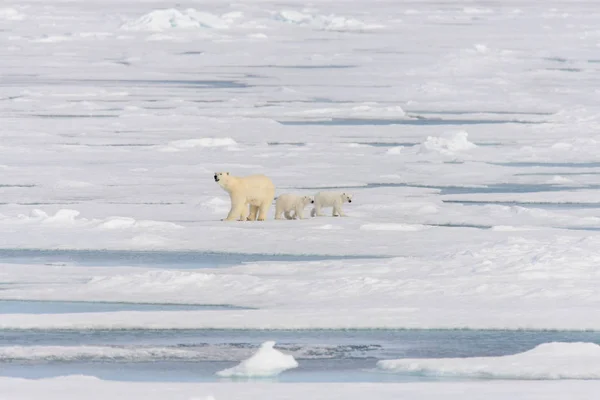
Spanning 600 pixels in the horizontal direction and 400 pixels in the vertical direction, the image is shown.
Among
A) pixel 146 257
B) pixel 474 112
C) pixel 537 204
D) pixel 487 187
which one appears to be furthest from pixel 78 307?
pixel 474 112

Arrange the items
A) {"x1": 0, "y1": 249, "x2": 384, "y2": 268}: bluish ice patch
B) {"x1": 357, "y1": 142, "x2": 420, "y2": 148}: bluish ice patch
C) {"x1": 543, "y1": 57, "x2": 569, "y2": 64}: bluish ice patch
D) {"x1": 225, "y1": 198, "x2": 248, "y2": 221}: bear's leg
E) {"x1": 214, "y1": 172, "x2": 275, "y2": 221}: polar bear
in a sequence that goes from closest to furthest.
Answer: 1. {"x1": 0, "y1": 249, "x2": 384, "y2": 268}: bluish ice patch
2. {"x1": 214, "y1": 172, "x2": 275, "y2": 221}: polar bear
3. {"x1": 225, "y1": 198, "x2": 248, "y2": 221}: bear's leg
4. {"x1": 357, "y1": 142, "x2": 420, "y2": 148}: bluish ice patch
5. {"x1": 543, "y1": 57, "x2": 569, "y2": 64}: bluish ice patch

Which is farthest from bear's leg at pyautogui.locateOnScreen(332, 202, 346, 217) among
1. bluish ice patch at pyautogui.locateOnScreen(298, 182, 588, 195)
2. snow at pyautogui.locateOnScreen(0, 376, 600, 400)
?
snow at pyautogui.locateOnScreen(0, 376, 600, 400)

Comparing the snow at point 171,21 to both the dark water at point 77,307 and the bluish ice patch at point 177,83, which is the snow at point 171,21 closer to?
the bluish ice patch at point 177,83

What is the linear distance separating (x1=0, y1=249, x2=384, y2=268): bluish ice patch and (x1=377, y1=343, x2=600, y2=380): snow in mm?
2723

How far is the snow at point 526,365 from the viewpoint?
5.07 meters

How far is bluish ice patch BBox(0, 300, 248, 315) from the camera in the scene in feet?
21.1

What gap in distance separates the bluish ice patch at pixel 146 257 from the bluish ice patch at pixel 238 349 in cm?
188

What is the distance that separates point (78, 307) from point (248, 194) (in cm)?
295

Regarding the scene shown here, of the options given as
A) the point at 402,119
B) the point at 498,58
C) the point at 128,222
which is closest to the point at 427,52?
the point at 498,58

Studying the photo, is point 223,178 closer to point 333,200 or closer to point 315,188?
point 333,200

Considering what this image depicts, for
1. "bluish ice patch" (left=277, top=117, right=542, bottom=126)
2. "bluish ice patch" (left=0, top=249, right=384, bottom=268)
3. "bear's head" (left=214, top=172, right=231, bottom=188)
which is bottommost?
"bluish ice patch" (left=0, top=249, right=384, bottom=268)

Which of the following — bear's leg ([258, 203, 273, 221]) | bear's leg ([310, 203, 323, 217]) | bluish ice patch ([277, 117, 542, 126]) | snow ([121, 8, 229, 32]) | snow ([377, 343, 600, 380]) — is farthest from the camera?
snow ([121, 8, 229, 32])

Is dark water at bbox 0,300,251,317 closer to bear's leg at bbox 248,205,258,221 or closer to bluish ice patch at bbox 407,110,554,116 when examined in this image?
bear's leg at bbox 248,205,258,221

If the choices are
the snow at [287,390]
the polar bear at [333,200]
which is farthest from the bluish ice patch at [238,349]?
the polar bear at [333,200]
